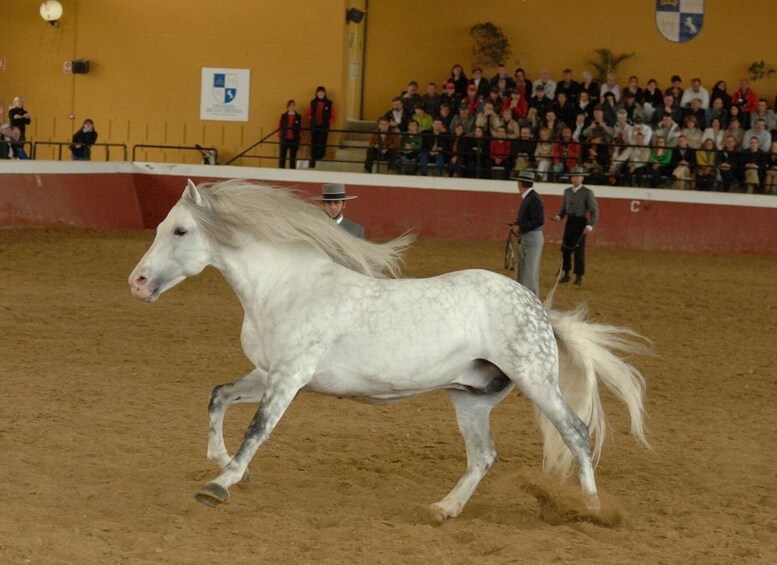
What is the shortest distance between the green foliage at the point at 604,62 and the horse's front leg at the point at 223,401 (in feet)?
61.9

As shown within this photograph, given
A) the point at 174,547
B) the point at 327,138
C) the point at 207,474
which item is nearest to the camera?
the point at 174,547

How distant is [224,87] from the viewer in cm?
2320

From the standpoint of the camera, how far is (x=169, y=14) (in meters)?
23.2

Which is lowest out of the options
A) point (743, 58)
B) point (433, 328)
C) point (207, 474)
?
point (207, 474)

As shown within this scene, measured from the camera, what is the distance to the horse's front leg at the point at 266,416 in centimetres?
531

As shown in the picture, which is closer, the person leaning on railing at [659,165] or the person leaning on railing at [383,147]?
the person leaning on railing at [659,165]

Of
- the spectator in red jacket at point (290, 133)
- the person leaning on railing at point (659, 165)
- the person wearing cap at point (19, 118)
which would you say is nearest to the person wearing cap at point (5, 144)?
the person wearing cap at point (19, 118)

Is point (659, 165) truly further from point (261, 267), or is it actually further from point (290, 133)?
point (261, 267)

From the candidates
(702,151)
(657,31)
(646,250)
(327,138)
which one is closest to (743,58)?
(657,31)

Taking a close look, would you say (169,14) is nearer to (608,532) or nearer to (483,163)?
(483,163)

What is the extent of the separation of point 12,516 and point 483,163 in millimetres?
15990

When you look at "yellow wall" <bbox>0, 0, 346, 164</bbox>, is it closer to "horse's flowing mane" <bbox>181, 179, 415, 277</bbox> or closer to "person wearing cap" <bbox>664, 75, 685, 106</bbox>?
"person wearing cap" <bbox>664, 75, 685, 106</bbox>

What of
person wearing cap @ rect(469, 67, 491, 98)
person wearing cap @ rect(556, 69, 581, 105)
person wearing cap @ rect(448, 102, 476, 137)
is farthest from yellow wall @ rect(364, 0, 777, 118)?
person wearing cap @ rect(448, 102, 476, 137)

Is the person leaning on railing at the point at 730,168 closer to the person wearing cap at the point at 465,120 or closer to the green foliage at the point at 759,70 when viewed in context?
the green foliage at the point at 759,70
